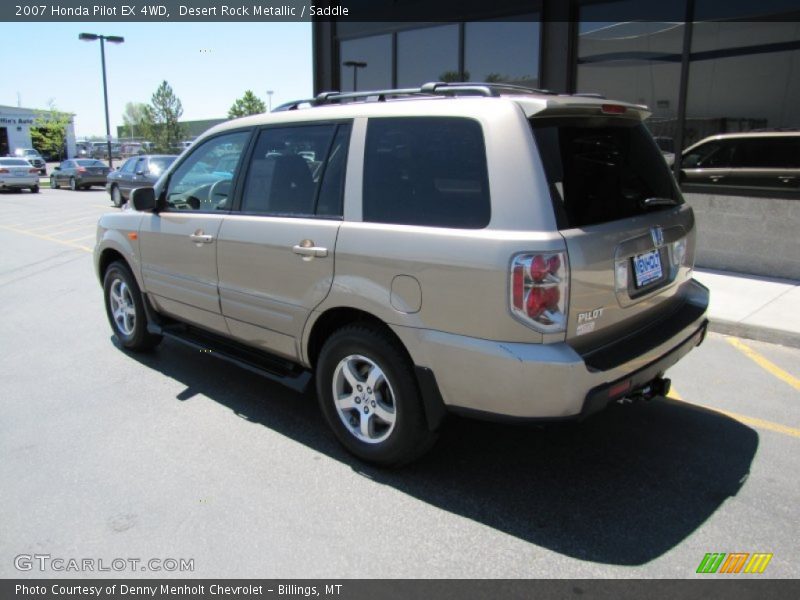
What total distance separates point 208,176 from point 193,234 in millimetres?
474

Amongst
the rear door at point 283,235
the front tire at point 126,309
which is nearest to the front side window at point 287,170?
the rear door at point 283,235

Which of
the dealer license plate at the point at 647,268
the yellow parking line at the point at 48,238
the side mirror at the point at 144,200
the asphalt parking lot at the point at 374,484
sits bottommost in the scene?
the asphalt parking lot at the point at 374,484

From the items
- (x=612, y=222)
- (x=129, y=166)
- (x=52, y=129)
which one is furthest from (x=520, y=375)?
(x=52, y=129)

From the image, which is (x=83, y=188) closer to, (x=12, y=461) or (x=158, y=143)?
(x=12, y=461)

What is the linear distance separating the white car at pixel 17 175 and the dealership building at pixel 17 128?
4020 centimetres

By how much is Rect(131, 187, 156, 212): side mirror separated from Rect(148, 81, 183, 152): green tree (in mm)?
61566

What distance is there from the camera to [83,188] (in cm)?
2948

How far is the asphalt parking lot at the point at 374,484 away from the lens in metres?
2.77

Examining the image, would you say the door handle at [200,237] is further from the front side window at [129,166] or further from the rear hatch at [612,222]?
the front side window at [129,166]

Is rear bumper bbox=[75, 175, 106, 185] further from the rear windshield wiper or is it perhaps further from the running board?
the rear windshield wiper

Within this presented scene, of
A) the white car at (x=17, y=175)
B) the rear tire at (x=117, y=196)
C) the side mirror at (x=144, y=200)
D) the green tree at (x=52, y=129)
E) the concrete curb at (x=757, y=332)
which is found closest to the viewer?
the side mirror at (x=144, y=200)

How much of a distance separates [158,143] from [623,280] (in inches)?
2512

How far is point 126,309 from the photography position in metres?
5.43

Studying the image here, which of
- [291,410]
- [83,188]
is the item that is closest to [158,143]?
[83,188]
